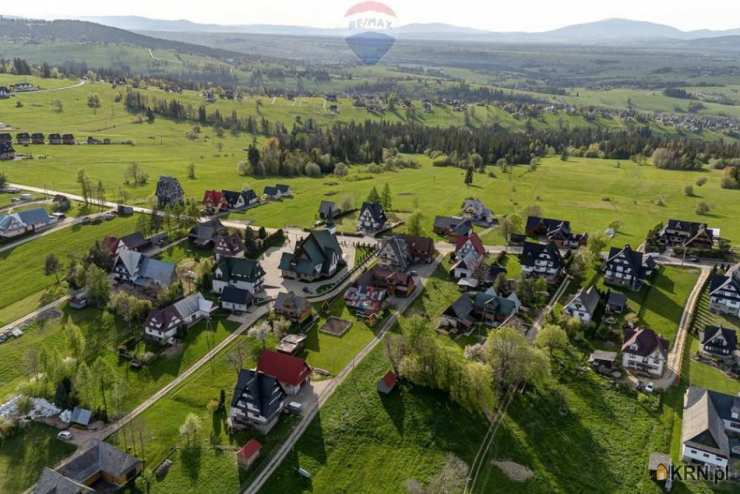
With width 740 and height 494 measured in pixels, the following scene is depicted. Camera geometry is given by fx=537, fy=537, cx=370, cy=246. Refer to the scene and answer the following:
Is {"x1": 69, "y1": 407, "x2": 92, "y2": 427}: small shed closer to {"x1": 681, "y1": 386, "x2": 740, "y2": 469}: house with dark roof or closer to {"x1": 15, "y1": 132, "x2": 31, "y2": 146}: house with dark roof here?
{"x1": 681, "y1": 386, "x2": 740, "y2": 469}: house with dark roof

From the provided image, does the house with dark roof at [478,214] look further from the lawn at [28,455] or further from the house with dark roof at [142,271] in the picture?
the lawn at [28,455]

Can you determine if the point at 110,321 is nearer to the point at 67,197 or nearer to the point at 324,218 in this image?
the point at 324,218

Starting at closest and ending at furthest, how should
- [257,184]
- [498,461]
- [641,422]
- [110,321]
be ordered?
[498,461] → [641,422] → [110,321] → [257,184]

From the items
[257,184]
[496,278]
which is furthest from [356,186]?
[496,278]

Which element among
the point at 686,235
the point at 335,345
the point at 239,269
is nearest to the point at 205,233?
the point at 239,269

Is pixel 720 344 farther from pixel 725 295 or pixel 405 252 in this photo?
pixel 405 252

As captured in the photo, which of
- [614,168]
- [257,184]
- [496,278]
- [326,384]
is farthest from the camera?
[614,168]

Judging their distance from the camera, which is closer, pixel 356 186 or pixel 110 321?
pixel 110 321
